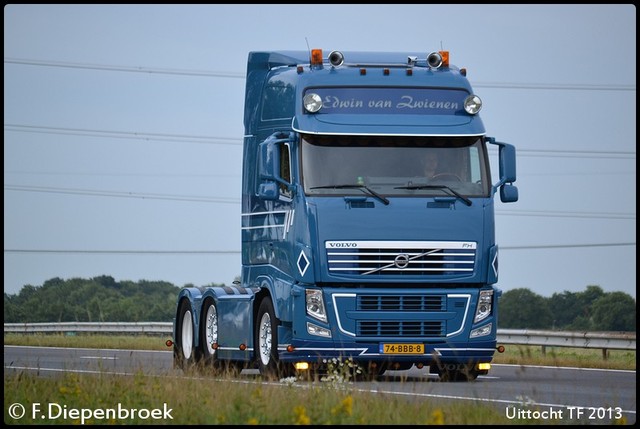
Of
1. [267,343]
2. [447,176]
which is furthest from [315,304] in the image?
[447,176]

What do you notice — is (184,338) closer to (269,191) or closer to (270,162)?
(269,191)

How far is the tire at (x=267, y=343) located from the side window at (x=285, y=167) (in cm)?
159

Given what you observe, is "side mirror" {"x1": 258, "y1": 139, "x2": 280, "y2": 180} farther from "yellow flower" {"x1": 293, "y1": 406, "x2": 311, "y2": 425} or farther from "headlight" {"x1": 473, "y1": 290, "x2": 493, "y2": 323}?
"yellow flower" {"x1": 293, "y1": 406, "x2": 311, "y2": 425}

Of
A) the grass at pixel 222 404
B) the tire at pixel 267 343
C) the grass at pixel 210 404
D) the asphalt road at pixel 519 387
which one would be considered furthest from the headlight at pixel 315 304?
the grass at pixel 222 404

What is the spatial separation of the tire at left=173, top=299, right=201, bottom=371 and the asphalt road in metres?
1.19

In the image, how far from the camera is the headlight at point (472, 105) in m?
21.2

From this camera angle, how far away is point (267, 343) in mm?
21531

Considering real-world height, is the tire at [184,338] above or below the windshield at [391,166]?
below

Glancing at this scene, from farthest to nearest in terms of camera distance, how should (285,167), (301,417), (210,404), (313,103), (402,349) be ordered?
(285,167) < (313,103) < (402,349) < (210,404) < (301,417)

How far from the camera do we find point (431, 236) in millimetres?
20719

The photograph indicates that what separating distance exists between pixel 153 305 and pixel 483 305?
134 ft

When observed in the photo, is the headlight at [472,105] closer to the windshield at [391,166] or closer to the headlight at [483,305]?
the windshield at [391,166]

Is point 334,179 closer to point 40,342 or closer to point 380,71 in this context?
point 380,71

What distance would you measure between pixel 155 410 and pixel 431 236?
6.90 metres
